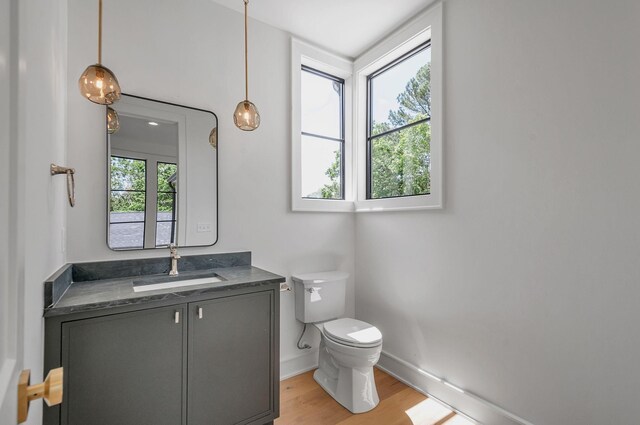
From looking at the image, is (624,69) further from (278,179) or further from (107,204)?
(107,204)

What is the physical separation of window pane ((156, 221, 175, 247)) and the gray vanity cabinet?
59 cm

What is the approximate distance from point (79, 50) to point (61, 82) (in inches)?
11.0

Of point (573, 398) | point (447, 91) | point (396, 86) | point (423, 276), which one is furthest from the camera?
point (396, 86)

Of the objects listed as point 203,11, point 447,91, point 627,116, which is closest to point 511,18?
point 447,91

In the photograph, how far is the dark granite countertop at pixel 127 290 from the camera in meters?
1.29

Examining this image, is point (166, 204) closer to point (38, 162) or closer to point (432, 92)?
point (38, 162)

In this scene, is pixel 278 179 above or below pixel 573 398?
above

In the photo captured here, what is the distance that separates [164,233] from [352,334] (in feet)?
4.57

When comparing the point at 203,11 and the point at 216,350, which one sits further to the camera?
the point at 203,11

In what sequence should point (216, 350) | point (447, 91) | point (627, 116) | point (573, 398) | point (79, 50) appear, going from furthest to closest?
1. point (447, 91)
2. point (79, 50)
3. point (216, 350)
4. point (573, 398)
5. point (627, 116)

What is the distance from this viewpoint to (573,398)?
4.89 ft

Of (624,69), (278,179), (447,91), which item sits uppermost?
(447,91)

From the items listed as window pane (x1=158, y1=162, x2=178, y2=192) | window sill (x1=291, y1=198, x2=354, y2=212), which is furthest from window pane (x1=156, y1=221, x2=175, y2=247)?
window sill (x1=291, y1=198, x2=354, y2=212)

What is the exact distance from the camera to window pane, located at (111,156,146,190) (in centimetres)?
181
